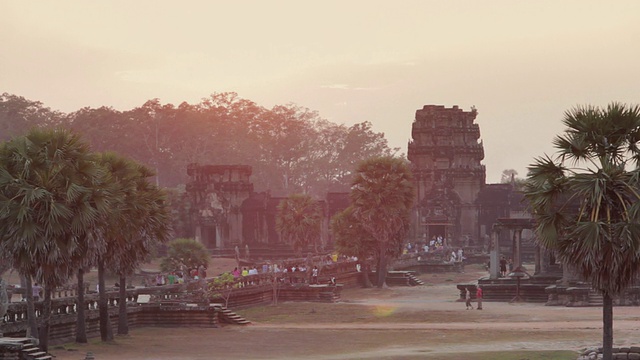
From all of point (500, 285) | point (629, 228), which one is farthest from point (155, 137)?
point (629, 228)

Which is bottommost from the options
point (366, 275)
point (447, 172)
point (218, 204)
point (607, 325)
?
point (607, 325)

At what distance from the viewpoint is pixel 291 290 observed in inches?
2933

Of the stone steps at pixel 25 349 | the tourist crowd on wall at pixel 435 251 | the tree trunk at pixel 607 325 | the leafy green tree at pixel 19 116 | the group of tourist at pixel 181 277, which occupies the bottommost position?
the stone steps at pixel 25 349

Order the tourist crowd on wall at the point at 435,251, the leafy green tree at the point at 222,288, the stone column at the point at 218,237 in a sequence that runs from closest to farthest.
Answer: the leafy green tree at the point at 222,288, the tourist crowd on wall at the point at 435,251, the stone column at the point at 218,237

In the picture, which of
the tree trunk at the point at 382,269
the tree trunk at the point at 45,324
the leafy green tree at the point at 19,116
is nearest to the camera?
the tree trunk at the point at 45,324

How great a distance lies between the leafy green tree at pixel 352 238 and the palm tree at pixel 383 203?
427mm

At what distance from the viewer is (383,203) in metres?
88.1

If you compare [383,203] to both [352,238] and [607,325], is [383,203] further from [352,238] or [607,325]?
[607,325]

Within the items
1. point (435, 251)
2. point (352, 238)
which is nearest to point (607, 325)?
point (352, 238)

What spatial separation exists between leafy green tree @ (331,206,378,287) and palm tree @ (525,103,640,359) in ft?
173

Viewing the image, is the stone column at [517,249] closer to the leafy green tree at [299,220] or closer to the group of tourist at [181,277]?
the group of tourist at [181,277]

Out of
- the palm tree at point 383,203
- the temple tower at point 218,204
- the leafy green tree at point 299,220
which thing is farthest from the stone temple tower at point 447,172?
the palm tree at point 383,203

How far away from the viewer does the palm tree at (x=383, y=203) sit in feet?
288

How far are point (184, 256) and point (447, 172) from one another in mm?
43561
